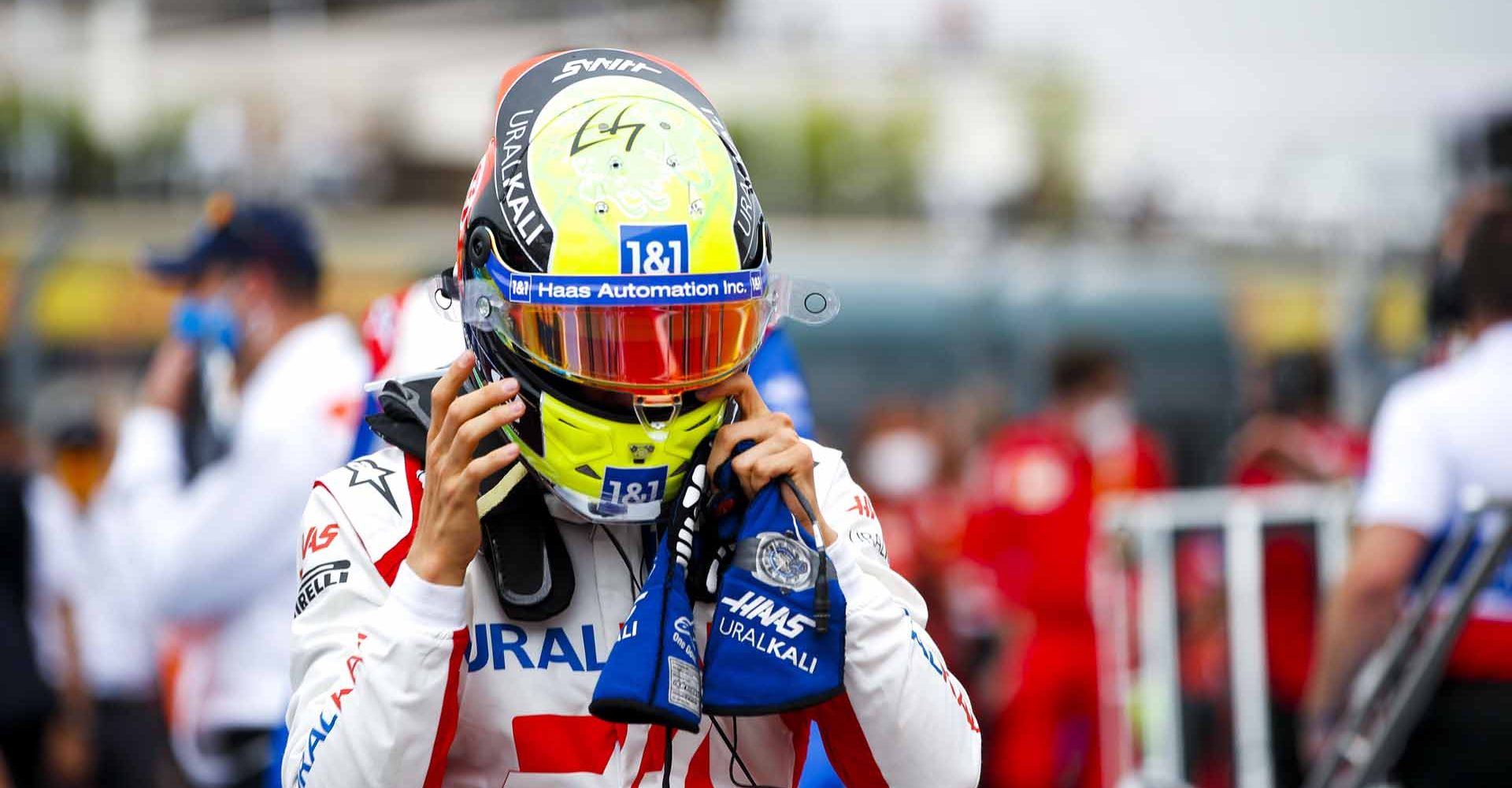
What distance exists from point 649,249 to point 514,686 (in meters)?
0.53

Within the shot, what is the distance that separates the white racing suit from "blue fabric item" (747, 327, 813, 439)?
126 centimetres

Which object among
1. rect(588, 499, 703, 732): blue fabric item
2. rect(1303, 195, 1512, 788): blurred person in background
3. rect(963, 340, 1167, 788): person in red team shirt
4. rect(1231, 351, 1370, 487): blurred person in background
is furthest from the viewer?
rect(963, 340, 1167, 788): person in red team shirt

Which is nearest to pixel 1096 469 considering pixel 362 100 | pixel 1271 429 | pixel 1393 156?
pixel 1271 429

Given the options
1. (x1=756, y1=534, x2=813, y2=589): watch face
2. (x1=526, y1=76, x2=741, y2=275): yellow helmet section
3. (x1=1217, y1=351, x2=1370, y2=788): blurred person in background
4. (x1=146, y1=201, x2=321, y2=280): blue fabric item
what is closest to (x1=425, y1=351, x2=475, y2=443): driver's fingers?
(x1=526, y1=76, x2=741, y2=275): yellow helmet section

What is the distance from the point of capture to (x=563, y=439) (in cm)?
193

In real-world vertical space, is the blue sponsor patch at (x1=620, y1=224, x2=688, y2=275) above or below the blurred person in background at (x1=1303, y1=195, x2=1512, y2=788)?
above

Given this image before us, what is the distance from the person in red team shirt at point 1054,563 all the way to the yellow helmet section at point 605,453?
20.1 feet

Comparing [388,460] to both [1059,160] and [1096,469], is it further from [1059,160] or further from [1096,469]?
[1059,160]

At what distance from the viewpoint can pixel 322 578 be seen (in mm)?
2010

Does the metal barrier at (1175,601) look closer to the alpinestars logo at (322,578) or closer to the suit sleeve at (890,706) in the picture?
the suit sleeve at (890,706)

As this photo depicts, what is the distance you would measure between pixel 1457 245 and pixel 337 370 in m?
2.94

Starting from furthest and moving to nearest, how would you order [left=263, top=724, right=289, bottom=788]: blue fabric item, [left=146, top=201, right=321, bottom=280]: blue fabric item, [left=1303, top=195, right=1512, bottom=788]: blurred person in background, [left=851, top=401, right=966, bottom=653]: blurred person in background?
[left=851, top=401, right=966, bottom=653]: blurred person in background, [left=146, top=201, right=321, bottom=280]: blue fabric item, [left=1303, top=195, right=1512, bottom=788]: blurred person in background, [left=263, top=724, right=289, bottom=788]: blue fabric item

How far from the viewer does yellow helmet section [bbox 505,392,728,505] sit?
193 cm

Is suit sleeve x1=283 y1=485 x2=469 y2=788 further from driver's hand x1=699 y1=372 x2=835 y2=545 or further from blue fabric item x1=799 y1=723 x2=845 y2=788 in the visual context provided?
blue fabric item x1=799 y1=723 x2=845 y2=788
